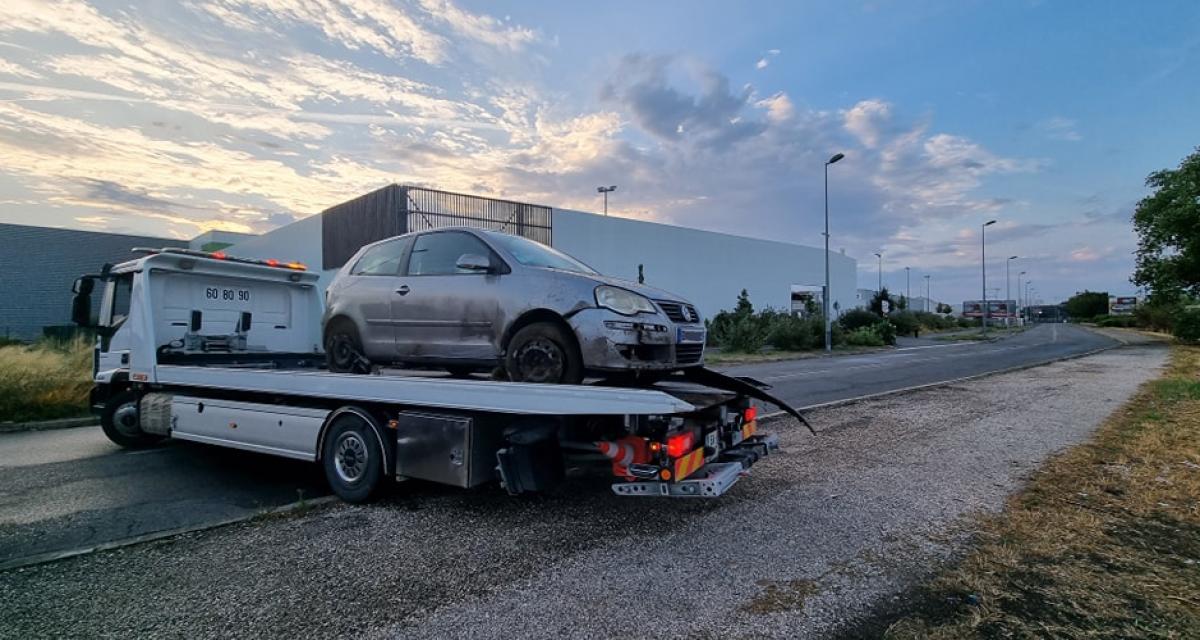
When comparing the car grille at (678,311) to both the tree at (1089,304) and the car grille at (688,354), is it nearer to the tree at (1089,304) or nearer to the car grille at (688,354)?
the car grille at (688,354)

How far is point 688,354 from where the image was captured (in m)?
5.06

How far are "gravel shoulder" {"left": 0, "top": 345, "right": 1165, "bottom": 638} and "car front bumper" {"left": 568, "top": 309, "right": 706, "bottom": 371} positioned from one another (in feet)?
3.94

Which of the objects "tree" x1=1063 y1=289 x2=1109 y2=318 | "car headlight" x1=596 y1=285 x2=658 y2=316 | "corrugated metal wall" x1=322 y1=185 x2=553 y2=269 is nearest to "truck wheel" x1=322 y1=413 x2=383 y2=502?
"car headlight" x1=596 y1=285 x2=658 y2=316

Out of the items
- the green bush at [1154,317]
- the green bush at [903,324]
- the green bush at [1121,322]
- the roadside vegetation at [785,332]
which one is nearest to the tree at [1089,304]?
the green bush at [1121,322]

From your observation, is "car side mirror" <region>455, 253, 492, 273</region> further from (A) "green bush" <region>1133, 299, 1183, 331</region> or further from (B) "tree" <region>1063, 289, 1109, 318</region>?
(B) "tree" <region>1063, 289, 1109, 318</region>

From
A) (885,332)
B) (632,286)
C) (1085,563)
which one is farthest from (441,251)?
(885,332)

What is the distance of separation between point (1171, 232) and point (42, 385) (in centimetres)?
4848

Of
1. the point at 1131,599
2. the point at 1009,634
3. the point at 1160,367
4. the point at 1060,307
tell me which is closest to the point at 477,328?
the point at 1009,634

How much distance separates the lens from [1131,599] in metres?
3.34

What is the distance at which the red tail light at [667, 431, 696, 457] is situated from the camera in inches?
162

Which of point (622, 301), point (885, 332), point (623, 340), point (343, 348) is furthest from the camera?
point (885, 332)

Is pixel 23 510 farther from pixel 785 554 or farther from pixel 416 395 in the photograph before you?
pixel 785 554

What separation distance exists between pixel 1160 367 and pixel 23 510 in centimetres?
2649

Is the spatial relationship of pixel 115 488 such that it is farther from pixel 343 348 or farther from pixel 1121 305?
pixel 1121 305
